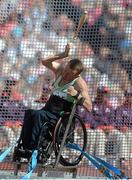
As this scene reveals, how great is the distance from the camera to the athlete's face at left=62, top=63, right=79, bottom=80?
5625 millimetres

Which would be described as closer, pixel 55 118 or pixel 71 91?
pixel 55 118

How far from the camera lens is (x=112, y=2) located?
279 inches

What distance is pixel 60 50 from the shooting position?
707 centimetres

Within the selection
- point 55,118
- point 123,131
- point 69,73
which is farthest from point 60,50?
point 55,118

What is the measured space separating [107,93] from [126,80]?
0.95ft

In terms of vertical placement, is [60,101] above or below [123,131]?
above

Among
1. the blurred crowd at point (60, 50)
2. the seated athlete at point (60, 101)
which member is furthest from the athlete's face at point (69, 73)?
the blurred crowd at point (60, 50)

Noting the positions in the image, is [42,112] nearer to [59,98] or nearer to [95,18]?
[59,98]

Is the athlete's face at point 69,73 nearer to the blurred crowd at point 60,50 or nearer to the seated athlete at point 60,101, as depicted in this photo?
the seated athlete at point 60,101

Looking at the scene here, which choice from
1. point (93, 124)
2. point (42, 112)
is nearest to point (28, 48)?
point (93, 124)

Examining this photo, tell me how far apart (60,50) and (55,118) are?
1705mm

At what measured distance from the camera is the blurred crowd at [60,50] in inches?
276

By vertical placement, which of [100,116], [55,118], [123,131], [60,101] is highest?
[60,101]

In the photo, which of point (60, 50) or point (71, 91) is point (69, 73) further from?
point (60, 50)
